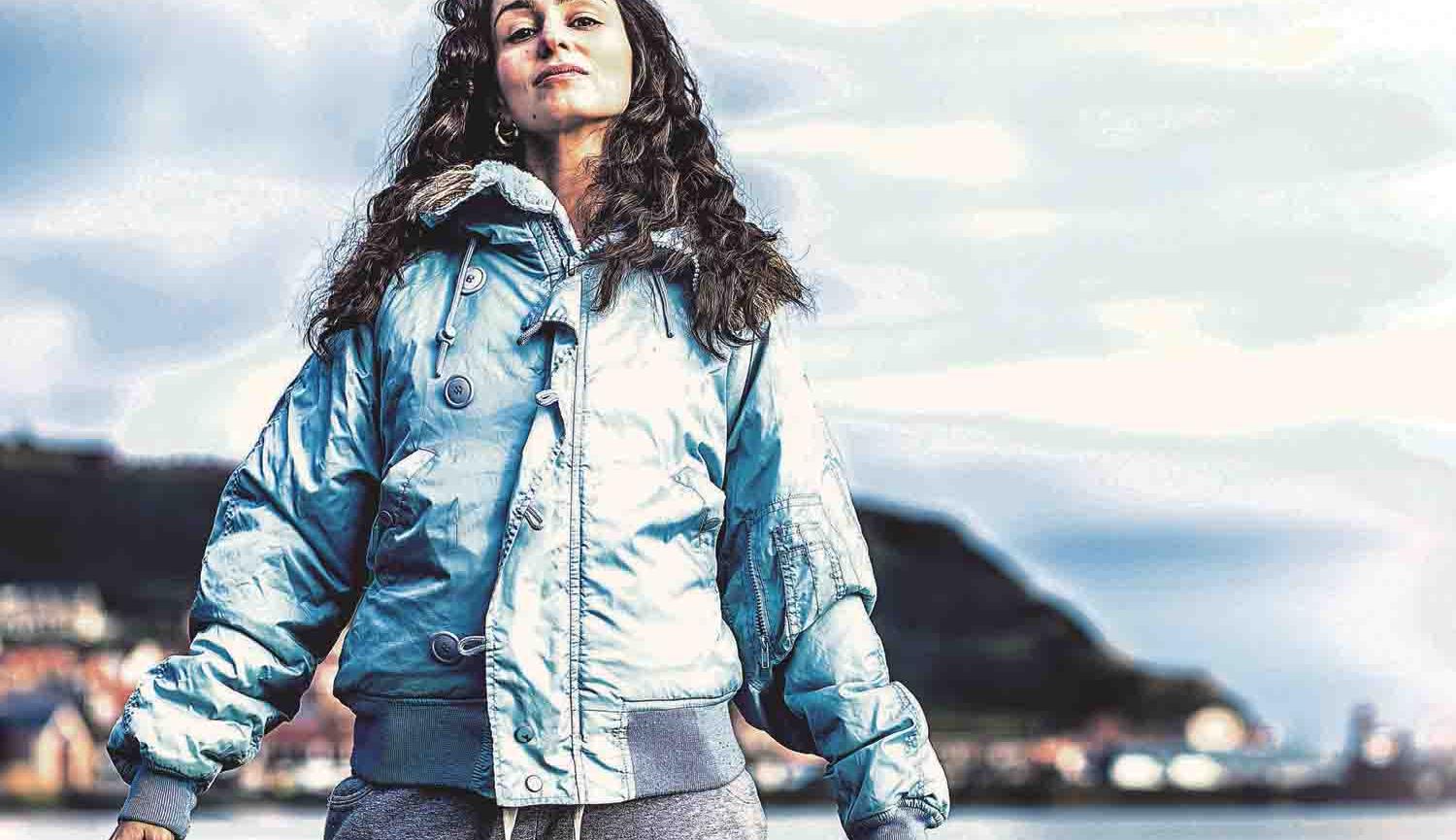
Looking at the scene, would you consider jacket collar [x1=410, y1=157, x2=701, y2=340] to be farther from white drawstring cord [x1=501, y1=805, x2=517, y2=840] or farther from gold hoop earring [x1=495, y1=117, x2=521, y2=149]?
white drawstring cord [x1=501, y1=805, x2=517, y2=840]

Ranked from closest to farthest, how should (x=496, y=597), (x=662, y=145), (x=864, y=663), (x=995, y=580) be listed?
1. (x=496, y=597)
2. (x=864, y=663)
3. (x=662, y=145)
4. (x=995, y=580)

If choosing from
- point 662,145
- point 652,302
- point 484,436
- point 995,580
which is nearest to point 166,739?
point 484,436

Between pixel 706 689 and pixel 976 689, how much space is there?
23.5 metres

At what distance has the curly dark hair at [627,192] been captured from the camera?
1749mm

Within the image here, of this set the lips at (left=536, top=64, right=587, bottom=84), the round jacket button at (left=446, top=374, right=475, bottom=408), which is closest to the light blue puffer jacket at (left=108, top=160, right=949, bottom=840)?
the round jacket button at (left=446, top=374, right=475, bottom=408)

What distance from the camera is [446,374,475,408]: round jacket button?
1649 mm

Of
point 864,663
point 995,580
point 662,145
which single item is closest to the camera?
point 864,663

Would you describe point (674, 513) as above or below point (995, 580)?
below

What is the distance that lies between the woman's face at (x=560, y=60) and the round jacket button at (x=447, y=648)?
477 millimetres

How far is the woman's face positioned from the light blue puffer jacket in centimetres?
9

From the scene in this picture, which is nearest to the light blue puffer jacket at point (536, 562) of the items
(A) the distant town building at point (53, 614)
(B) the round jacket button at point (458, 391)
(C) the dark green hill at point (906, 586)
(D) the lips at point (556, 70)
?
(B) the round jacket button at point (458, 391)

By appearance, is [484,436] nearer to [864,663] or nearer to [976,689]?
[864,663]

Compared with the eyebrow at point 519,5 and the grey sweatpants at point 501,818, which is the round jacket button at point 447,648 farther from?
the eyebrow at point 519,5

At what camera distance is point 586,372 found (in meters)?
1.66
